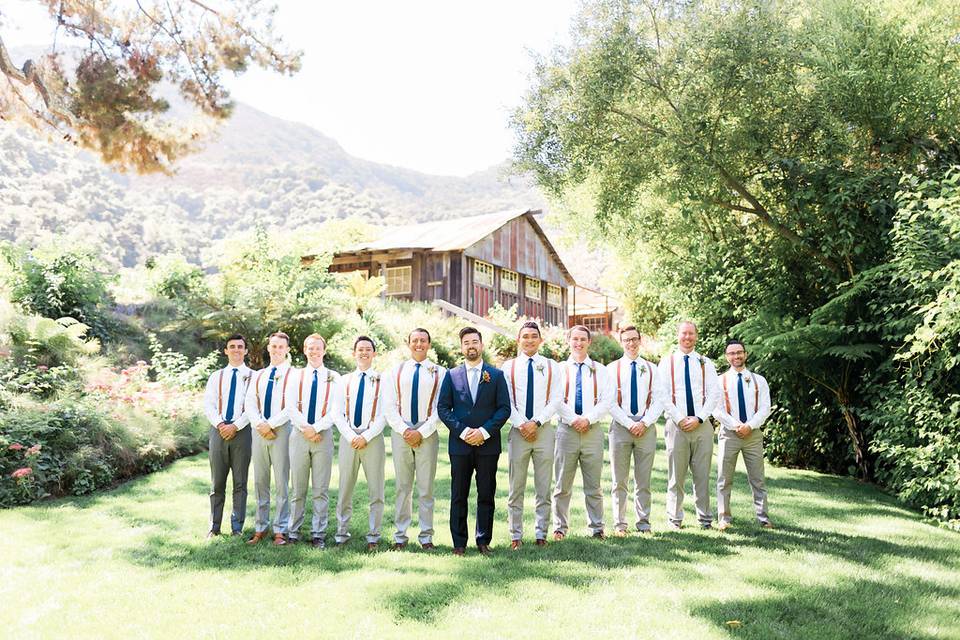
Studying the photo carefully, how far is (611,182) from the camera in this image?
11.1m

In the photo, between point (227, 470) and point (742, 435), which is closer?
point (227, 470)

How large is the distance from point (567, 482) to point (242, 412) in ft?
10.2

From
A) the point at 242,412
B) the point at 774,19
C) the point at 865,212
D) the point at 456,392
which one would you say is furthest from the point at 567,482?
the point at 774,19

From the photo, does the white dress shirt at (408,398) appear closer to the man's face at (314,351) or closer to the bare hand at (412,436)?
the bare hand at (412,436)

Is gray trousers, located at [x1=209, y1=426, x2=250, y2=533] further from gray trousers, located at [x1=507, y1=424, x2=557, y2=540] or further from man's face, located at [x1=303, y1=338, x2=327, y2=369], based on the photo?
gray trousers, located at [x1=507, y1=424, x2=557, y2=540]

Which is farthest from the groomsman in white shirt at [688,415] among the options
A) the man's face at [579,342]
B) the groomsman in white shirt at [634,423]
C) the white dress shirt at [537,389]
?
the white dress shirt at [537,389]

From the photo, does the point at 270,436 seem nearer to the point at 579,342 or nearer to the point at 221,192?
the point at 579,342

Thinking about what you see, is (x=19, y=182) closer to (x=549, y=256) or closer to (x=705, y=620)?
(x=549, y=256)

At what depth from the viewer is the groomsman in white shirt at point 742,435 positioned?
716 centimetres

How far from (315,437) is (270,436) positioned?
444 mm

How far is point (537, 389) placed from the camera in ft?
21.3

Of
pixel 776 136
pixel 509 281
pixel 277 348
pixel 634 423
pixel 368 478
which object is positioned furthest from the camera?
pixel 509 281

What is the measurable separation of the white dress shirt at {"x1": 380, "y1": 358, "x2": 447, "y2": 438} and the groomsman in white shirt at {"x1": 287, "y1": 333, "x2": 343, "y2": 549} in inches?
19.5

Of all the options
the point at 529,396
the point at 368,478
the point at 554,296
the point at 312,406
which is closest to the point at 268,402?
the point at 312,406
